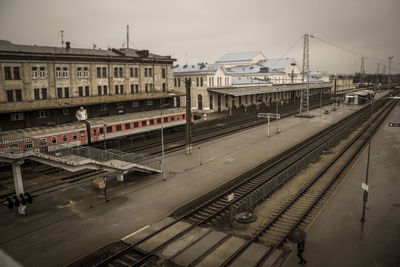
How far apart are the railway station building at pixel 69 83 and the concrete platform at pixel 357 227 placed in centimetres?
1889

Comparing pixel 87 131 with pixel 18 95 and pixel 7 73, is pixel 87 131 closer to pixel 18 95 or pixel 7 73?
pixel 18 95

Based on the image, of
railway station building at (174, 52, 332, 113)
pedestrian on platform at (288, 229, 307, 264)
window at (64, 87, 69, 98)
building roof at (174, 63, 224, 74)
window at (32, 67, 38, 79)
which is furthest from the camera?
railway station building at (174, 52, 332, 113)

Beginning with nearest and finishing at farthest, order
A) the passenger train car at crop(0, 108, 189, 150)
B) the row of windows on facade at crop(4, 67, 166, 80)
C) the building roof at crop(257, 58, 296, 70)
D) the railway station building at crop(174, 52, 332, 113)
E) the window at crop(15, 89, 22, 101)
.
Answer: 1. the passenger train car at crop(0, 108, 189, 150)
2. the row of windows on facade at crop(4, 67, 166, 80)
3. the window at crop(15, 89, 22, 101)
4. the railway station building at crop(174, 52, 332, 113)
5. the building roof at crop(257, 58, 296, 70)

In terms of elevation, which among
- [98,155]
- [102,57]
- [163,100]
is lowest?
[98,155]

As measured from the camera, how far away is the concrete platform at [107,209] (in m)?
16.6

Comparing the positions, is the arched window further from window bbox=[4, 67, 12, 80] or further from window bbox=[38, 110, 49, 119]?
window bbox=[4, 67, 12, 80]

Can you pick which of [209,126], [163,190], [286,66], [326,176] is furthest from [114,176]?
[286,66]

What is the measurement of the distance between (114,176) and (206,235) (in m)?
13.5

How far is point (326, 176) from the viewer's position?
28672 mm

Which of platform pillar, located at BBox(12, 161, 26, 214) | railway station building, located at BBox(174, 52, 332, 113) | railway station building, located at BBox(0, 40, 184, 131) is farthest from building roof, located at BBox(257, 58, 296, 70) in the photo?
platform pillar, located at BBox(12, 161, 26, 214)

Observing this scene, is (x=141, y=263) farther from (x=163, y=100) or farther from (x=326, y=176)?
(x=163, y=100)

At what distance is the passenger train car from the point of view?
28.6m

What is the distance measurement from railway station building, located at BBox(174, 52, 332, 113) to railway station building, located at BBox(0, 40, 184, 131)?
12568 millimetres

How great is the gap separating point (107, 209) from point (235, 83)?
6470 cm
